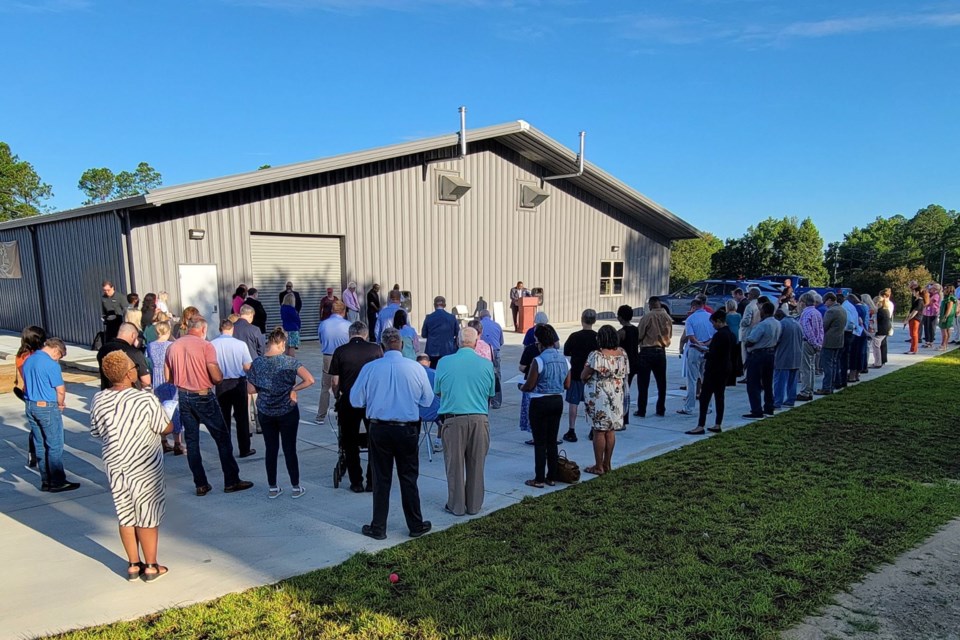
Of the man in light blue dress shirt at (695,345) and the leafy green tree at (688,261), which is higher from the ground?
the leafy green tree at (688,261)

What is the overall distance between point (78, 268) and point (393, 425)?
556 inches

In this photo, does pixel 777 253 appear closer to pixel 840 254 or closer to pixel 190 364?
pixel 840 254

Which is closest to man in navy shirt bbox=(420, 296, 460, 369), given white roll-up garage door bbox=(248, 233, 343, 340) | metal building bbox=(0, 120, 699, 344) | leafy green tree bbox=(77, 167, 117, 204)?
metal building bbox=(0, 120, 699, 344)

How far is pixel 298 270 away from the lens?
646 inches

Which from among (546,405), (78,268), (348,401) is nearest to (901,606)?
(546,405)

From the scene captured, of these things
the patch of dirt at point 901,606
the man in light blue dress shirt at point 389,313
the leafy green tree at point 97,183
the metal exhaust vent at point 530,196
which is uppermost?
the leafy green tree at point 97,183

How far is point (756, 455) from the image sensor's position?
705 cm

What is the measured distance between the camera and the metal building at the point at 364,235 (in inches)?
555

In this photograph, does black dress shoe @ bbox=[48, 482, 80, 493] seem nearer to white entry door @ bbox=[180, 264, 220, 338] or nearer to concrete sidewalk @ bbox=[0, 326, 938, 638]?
concrete sidewalk @ bbox=[0, 326, 938, 638]

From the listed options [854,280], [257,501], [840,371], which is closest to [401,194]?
[840,371]

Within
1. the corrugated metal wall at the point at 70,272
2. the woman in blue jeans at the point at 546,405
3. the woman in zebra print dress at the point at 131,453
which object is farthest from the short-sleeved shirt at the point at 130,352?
the corrugated metal wall at the point at 70,272

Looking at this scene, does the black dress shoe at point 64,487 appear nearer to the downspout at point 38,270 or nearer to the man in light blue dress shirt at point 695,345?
the man in light blue dress shirt at point 695,345

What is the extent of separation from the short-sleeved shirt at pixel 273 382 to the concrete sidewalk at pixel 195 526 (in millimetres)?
928

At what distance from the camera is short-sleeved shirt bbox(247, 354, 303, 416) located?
222 inches
